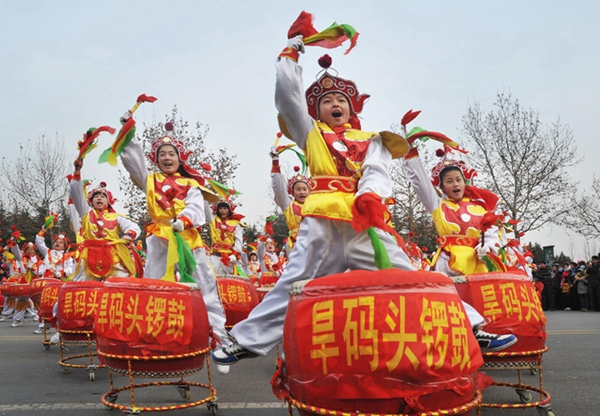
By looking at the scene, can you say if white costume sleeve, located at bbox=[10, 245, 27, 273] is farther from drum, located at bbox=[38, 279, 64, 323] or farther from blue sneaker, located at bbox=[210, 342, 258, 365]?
blue sneaker, located at bbox=[210, 342, 258, 365]

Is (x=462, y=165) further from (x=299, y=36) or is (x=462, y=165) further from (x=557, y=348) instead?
(x=557, y=348)

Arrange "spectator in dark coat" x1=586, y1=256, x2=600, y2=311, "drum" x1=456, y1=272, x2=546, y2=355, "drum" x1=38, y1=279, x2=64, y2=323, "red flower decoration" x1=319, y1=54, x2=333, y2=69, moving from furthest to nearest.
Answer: "spectator in dark coat" x1=586, y1=256, x2=600, y2=311
"drum" x1=38, y1=279, x2=64, y2=323
"drum" x1=456, y1=272, x2=546, y2=355
"red flower decoration" x1=319, y1=54, x2=333, y2=69

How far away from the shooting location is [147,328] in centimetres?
Answer: 425

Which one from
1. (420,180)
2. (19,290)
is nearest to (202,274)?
(420,180)

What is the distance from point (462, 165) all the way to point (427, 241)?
2760 cm

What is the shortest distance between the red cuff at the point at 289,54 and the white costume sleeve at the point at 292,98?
1.0 inches

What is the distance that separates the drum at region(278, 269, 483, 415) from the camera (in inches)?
93.7

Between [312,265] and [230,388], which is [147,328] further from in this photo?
[230,388]

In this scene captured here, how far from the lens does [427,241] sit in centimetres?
3288

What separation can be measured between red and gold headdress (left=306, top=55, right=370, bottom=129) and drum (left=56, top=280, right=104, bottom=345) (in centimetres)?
349

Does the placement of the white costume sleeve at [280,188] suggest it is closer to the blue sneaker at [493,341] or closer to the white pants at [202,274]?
the white pants at [202,274]

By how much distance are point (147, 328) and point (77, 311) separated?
247 cm

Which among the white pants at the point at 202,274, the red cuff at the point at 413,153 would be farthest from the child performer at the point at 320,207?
the white pants at the point at 202,274

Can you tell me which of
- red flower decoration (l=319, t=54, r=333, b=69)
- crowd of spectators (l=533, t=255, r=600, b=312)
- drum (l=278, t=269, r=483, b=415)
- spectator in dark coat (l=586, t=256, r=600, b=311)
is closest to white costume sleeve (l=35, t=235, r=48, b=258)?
red flower decoration (l=319, t=54, r=333, b=69)
